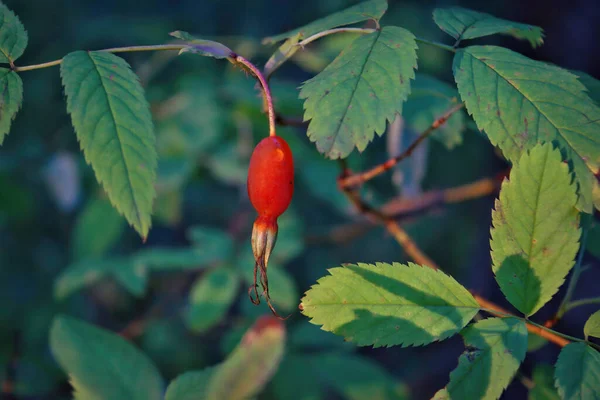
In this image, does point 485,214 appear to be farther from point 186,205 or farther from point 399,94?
point 399,94

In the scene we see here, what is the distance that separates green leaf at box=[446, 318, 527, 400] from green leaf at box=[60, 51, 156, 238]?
0.65 meters

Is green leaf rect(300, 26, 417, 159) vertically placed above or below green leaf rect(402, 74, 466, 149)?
above

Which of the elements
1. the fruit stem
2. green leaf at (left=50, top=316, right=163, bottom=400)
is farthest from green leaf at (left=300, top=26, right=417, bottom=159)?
green leaf at (left=50, top=316, right=163, bottom=400)

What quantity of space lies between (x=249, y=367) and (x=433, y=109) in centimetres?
96

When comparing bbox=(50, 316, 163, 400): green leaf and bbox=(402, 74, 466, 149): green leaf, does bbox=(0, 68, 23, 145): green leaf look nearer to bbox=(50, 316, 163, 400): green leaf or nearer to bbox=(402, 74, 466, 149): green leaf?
bbox=(50, 316, 163, 400): green leaf

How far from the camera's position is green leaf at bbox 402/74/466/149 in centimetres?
145

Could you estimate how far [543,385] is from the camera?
3.97ft

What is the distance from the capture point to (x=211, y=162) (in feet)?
7.85

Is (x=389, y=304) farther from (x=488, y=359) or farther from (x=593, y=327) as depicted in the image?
(x=593, y=327)

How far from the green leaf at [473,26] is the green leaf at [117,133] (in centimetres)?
72

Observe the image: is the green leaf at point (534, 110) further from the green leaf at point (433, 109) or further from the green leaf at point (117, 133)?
the green leaf at point (117, 133)

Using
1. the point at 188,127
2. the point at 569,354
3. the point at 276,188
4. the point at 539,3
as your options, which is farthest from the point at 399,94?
the point at 539,3

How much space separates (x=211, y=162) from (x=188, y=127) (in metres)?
0.20

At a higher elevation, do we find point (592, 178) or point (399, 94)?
point (399, 94)
